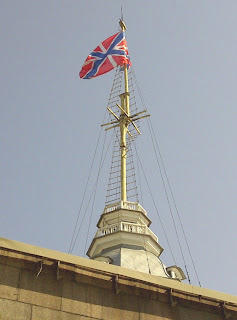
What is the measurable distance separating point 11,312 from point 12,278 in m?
0.74

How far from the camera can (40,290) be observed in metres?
11.2

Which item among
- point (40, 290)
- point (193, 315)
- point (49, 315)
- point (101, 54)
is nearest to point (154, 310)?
point (193, 315)

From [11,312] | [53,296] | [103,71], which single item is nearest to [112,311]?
[53,296]

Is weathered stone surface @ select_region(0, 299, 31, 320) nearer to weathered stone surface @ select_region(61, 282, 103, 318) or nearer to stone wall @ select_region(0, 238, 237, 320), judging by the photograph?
stone wall @ select_region(0, 238, 237, 320)

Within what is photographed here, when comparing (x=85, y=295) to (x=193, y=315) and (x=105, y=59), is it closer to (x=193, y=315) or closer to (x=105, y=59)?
(x=193, y=315)

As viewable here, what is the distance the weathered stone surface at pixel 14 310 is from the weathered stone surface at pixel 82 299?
0.81 meters

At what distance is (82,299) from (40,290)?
0.97 metres

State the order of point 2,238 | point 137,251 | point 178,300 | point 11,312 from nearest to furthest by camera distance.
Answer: point 11,312, point 2,238, point 178,300, point 137,251

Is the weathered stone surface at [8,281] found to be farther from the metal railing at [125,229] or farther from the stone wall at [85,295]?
the metal railing at [125,229]

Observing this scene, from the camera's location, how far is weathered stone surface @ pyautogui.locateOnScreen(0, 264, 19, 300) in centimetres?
1080

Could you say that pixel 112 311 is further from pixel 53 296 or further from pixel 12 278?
pixel 12 278

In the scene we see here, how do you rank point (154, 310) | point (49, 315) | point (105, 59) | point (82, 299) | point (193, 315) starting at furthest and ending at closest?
point (105, 59), point (193, 315), point (154, 310), point (82, 299), point (49, 315)

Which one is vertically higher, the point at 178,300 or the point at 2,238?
the point at 2,238

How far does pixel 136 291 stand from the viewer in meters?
12.0
